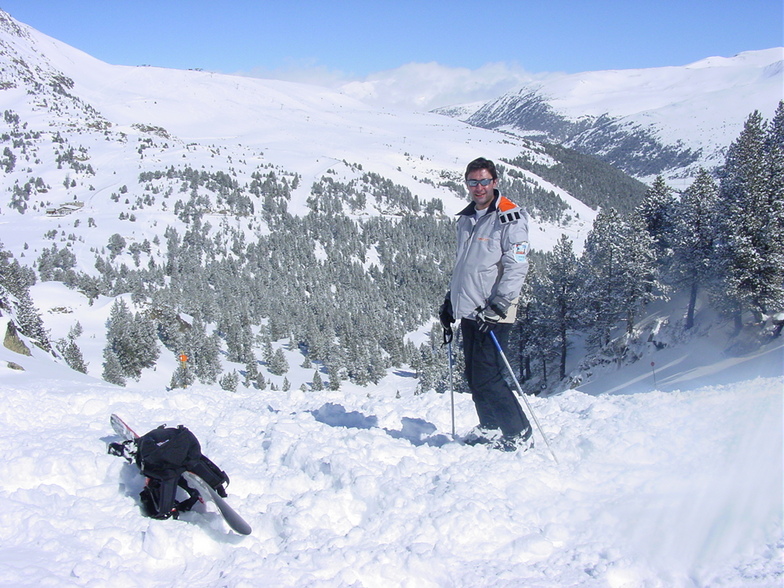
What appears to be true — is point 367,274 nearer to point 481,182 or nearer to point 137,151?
point 137,151

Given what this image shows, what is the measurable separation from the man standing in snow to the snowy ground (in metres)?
0.41

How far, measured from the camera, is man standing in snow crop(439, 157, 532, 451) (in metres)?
4.96

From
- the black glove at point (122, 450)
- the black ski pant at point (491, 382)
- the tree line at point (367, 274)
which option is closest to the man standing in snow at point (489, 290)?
the black ski pant at point (491, 382)

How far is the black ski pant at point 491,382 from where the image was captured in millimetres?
5195

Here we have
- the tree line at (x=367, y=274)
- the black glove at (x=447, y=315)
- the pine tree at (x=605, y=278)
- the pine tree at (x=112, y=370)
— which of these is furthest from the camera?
the pine tree at (x=112, y=370)

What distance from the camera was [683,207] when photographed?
2939 cm

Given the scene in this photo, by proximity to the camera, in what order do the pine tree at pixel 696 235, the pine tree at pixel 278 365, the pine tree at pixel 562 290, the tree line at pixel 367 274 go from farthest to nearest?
the pine tree at pixel 278 365 → the pine tree at pixel 562 290 → the pine tree at pixel 696 235 → the tree line at pixel 367 274

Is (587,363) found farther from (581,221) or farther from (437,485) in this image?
(581,221)

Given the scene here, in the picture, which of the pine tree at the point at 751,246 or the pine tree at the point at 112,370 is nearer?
the pine tree at the point at 751,246

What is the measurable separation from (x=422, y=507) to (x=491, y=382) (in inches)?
68.3

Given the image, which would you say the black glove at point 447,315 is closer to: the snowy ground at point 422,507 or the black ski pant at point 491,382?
the black ski pant at point 491,382

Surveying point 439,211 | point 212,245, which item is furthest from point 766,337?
point 439,211

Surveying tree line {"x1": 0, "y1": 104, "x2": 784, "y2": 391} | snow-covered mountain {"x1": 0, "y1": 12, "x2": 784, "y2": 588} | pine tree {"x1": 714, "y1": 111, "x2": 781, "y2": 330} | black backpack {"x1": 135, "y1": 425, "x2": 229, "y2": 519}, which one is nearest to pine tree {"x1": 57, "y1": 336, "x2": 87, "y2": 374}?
tree line {"x1": 0, "y1": 104, "x2": 784, "y2": 391}

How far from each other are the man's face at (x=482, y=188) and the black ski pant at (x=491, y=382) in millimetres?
1334
